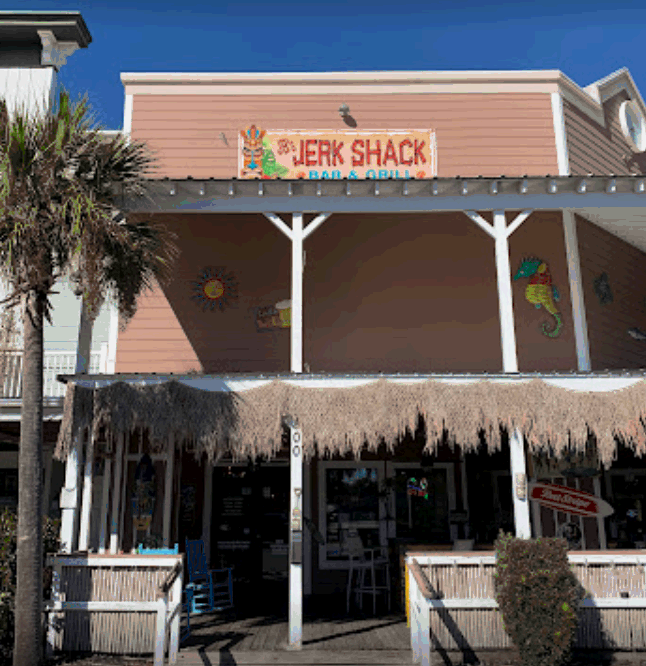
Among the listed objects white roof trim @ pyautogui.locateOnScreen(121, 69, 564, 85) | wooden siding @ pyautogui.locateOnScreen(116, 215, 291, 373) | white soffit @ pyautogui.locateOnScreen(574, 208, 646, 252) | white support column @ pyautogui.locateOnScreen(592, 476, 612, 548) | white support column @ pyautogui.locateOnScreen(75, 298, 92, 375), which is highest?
white roof trim @ pyautogui.locateOnScreen(121, 69, 564, 85)

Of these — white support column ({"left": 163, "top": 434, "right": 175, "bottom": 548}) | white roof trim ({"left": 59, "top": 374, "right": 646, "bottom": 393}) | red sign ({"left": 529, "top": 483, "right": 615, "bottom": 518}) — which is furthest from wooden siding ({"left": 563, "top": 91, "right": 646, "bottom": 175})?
white support column ({"left": 163, "top": 434, "right": 175, "bottom": 548})

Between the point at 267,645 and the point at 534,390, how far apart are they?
416 centimetres

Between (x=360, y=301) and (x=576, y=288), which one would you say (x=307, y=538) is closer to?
(x=360, y=301)

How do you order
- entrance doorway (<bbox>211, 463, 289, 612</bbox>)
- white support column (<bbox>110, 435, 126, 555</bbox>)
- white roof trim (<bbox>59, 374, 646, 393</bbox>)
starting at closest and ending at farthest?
white roof trim (<bbox>59, 374, 646, 393</bbox>) < white support column (<bbox>110, 435, 126, 555</bbox>) < entrance doorway (<bbox>211, 463, 289, 612</bbox>)

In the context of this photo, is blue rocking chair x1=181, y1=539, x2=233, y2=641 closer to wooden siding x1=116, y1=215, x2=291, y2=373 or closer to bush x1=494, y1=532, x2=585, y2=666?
wooden siding x1=116, y1=215, x2=291, y2=373

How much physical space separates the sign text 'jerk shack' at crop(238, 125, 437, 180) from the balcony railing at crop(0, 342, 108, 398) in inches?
168

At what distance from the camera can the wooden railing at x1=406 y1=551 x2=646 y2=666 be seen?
6879 millimetres

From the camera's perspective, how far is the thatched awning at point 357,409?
7.41 m

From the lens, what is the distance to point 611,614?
695 centimetres

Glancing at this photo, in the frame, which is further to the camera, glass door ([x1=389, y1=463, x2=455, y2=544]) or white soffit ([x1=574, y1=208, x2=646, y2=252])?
glass door ([x1=389, y1=463, x2=455, y2=544])

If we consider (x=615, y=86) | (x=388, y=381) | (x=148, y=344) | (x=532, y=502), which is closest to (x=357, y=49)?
(x=615, y=86)

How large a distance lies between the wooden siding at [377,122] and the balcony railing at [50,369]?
3.81 meters

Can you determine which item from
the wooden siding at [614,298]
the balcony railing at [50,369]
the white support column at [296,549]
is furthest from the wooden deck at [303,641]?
the wooden siding at [614,298]

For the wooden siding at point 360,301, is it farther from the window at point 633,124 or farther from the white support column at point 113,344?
the window at point 633,124
